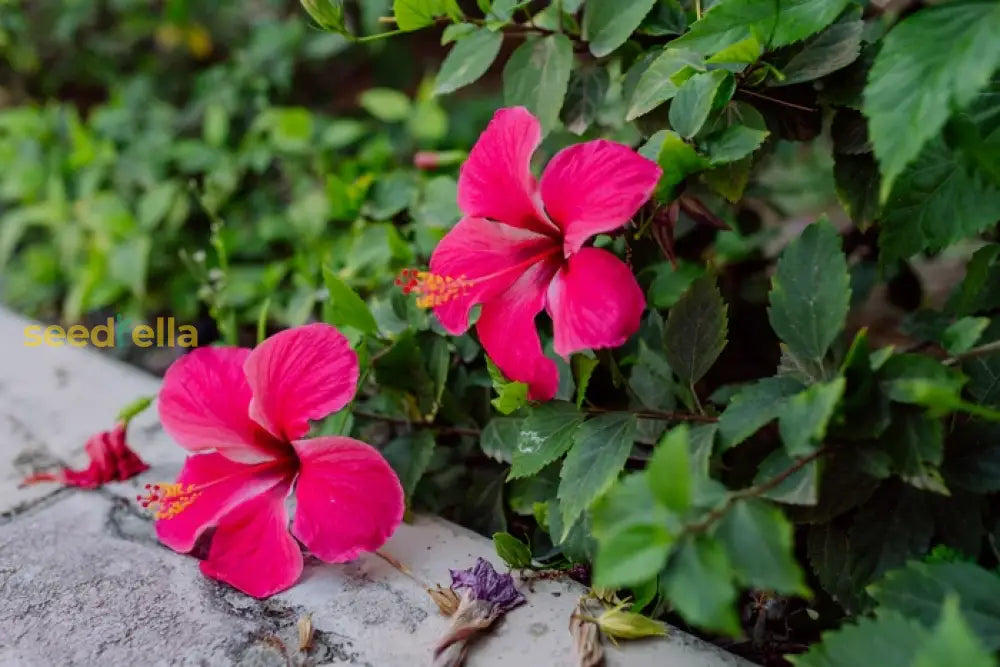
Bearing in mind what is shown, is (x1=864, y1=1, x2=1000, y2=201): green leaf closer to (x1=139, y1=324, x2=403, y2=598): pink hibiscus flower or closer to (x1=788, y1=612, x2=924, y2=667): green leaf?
(x1=788, y1=612, x2=924, y2=667): green leaf

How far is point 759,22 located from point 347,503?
568 mm

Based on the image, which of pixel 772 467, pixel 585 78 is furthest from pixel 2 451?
pixel 772 467

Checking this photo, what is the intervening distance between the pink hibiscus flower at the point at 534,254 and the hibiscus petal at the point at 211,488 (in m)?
0.25

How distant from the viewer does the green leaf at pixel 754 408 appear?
27.4 inches

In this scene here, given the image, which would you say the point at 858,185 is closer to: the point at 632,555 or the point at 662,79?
the point at 662,79

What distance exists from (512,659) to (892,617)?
322 millimetres

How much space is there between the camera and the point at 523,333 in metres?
0.84

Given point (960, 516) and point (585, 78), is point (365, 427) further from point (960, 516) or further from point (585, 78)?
point (960, 516)

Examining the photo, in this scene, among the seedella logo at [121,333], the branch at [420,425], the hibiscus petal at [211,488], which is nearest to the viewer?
the hibiscus petal at [211,488]

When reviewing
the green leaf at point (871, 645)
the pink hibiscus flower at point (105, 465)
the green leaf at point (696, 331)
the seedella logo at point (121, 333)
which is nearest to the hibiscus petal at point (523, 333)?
the green leaf at point (696, 331)

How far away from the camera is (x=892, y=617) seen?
2.04ft

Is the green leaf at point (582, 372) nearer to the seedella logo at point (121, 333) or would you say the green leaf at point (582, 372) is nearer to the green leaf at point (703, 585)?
the green leaf at point (703, 585)

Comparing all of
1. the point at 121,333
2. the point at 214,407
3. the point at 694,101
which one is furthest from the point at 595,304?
the point at 121,333

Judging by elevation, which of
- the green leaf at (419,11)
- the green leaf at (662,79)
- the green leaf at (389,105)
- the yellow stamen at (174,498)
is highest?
the green leaf at (419,11)
